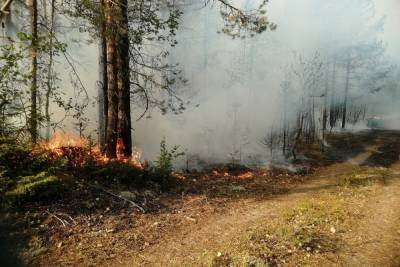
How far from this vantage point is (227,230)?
745 centimetres

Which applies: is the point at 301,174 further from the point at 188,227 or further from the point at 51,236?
the point at 51,236

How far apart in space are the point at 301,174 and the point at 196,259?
10.4 meters

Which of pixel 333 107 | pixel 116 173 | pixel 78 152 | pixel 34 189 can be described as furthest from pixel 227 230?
pixel 333 107

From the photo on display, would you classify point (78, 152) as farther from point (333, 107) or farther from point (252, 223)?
point (333, 107)

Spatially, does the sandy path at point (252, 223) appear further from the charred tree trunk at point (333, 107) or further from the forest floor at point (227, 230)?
the charred tree trunk at point (333, 107)

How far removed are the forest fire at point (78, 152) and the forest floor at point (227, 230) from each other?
1.69 m

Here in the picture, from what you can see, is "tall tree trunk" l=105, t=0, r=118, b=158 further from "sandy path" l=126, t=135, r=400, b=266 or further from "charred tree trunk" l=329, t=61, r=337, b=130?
"charred tree trunk" l=329, t=61, r=337, b=130

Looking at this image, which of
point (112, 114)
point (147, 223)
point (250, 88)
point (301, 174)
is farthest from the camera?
point (250, 88)

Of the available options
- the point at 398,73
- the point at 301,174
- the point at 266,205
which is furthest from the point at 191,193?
the point at 398,73

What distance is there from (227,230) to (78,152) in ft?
15.4

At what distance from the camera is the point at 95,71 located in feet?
87.0

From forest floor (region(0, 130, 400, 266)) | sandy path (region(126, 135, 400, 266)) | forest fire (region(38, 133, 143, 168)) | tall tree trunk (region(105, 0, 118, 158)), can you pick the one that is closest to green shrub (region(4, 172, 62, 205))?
forest floor (region(0, 130, 400, 266))

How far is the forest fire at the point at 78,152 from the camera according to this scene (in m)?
9.55

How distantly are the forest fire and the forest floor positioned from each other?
1.69 metres
